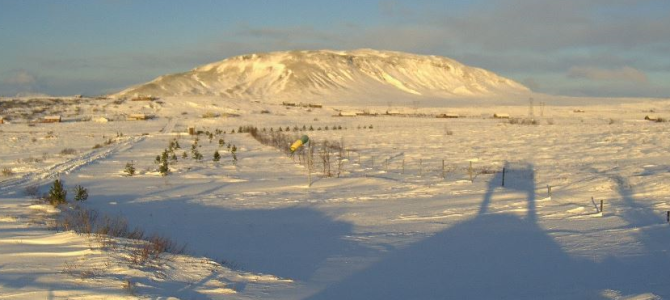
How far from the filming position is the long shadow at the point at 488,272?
19.6 feet

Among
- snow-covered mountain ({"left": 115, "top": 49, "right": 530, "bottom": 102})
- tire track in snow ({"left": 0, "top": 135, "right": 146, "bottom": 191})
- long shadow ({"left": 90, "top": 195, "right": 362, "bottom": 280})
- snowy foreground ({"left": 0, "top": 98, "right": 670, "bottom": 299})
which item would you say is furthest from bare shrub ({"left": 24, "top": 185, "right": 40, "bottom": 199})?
snow-covered mountain ({"left": 115, "top": 49, "right": 530, "bottom": 102})

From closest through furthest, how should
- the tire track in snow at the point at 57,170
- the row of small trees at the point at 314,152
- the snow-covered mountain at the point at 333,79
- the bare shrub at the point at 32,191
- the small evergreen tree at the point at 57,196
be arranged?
1. the small evergreen tree at the point at 57,196
2. the bare shrub at the point at 32,191
3. the tire track in snow at the point at 57,170
4. the row of small trees at the point at 314,152
5. the snow-covered mountain at the point at 333,79

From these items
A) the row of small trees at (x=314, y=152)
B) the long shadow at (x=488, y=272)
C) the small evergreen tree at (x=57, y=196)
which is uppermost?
the row of small trees at (x=314, y=152)

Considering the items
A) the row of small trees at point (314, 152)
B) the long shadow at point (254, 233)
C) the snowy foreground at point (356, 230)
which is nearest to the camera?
the snowy foreground at point (356, 230)

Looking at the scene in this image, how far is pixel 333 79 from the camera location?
145 meters

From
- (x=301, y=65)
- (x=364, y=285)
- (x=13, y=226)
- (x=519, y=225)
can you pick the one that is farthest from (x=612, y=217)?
(x=301, y=65)

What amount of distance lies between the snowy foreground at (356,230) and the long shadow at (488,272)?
0.02 meters

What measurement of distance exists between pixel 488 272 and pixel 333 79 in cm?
13907

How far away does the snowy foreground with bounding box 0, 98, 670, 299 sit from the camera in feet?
19.4

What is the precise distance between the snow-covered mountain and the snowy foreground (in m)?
107

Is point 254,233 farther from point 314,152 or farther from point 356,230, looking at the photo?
point 314,152

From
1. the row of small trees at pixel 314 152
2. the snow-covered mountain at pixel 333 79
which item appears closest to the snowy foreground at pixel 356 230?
the row of small trees at pixel 314 152

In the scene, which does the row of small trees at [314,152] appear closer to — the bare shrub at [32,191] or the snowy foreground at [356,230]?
the snowy foreground at [356,230]

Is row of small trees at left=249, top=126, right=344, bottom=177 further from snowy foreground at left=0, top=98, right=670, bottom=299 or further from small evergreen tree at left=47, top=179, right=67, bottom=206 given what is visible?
small evergreen tree at left=47, top=179, right=67, bottom=206
